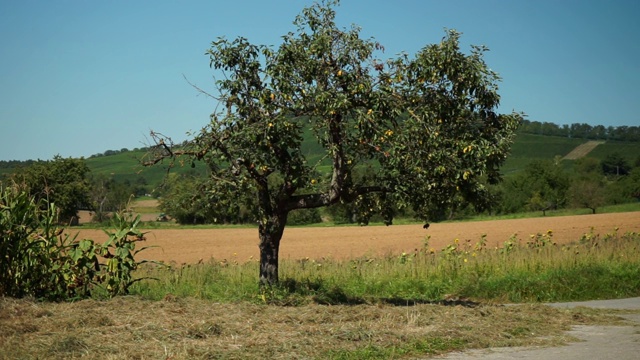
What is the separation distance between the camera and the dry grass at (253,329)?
334 inches

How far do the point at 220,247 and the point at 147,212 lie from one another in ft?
209

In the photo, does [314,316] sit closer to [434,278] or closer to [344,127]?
[344,127]

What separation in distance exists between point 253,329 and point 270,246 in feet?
13.9

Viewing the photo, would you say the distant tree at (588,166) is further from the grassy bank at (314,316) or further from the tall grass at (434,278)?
the grassy bank at (314,316)

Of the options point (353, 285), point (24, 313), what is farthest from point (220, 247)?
point (24, 313)

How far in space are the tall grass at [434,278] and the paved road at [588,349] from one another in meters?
4.45

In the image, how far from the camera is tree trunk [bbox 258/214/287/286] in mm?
13906

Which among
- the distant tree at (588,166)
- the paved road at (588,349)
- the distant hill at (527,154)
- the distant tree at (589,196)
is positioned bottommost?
the paved road at (588,349)

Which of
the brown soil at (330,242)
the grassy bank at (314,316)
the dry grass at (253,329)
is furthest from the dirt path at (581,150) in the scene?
the dry grass at (253,329)

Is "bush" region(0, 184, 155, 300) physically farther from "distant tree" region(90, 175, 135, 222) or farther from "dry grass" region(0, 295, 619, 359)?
"distant tree" region(90, 175, 135, 222)

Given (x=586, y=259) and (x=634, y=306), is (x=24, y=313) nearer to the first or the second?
(x=634, y=306)

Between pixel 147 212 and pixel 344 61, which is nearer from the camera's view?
pixel 344 61

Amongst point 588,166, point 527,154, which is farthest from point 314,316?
point 527,154

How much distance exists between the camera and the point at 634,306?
14.5 metres
